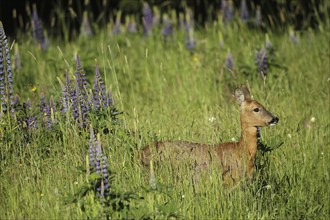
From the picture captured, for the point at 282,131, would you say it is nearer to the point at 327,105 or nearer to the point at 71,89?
the point at 327,105

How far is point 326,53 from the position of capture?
31.9 ft

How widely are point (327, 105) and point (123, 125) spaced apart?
9.37 feet

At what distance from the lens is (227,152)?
612 centimetres

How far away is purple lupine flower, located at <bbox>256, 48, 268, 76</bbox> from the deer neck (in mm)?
2392

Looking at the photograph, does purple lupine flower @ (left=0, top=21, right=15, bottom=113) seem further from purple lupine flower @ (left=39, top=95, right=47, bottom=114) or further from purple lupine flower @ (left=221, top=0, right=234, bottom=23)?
purple lupine flower @ (left=221, top=0, right=234, bottom=23)

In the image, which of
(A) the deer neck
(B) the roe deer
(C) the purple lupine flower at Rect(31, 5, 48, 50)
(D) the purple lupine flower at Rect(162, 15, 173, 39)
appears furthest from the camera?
(D) the purple lupine flower at Rect(162, 15, 173, 39)

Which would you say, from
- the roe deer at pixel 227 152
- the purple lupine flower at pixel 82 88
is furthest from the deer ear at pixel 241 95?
the purple lupine flower at pixel 82 88

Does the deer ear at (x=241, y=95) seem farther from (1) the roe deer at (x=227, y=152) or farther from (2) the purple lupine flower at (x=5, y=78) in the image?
(2) the purple lupine flower at (x=5, y=78)

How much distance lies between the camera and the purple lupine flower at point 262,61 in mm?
8723

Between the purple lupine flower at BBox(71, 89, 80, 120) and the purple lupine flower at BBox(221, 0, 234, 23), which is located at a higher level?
the purple lupine flower at BBox(221, 0, 234, 23)

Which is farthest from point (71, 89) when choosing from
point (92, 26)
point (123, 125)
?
point (92, 26)

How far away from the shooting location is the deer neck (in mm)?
6168

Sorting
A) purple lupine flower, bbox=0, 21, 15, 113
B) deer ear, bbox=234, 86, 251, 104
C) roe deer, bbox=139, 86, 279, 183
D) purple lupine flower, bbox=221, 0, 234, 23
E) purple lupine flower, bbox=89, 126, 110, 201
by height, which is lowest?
roe deer, bbox=139, 86, 279, 183

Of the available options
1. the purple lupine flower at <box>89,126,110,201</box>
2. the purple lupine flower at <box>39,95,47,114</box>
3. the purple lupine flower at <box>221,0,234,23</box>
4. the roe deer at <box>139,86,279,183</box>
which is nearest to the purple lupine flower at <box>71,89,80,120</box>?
the purple lupine flower at <box>39,95,47,114</box>
